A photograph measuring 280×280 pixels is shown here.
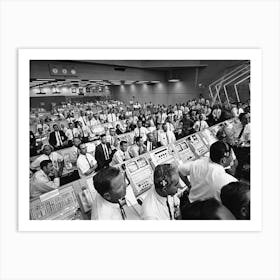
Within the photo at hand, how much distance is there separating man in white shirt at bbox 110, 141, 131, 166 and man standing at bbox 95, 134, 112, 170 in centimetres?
4

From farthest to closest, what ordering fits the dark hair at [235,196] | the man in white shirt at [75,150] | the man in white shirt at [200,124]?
1. the man in white shirt at [200,124]
2. the man in white shirt at [75,150]
3. the dark hair at [235,196]

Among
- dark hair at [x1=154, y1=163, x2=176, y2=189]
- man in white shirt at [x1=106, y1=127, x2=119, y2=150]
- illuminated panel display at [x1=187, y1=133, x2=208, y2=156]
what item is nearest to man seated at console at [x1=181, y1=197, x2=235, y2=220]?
dark hair at [x1=154, y1=163, x2=176, y2=189]

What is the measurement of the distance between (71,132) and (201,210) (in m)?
1.04

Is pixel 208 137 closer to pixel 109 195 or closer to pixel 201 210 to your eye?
pixel 201 210

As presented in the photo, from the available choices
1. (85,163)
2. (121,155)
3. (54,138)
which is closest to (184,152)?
(121,155)

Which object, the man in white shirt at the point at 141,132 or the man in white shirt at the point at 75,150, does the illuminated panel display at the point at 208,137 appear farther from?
the man in white shirt at the point at 75,150

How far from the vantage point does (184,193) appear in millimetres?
2262

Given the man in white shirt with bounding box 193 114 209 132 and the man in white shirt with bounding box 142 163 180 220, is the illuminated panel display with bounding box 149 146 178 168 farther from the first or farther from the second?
the man in white shirt with bounding box 193 114 209 132

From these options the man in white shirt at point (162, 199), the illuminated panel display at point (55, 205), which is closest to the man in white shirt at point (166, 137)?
the man in white shirt at point (162, 199)

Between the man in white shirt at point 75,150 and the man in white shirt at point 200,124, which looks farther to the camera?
the man in white shirt at point 200,124

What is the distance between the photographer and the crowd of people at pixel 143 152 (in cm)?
223
